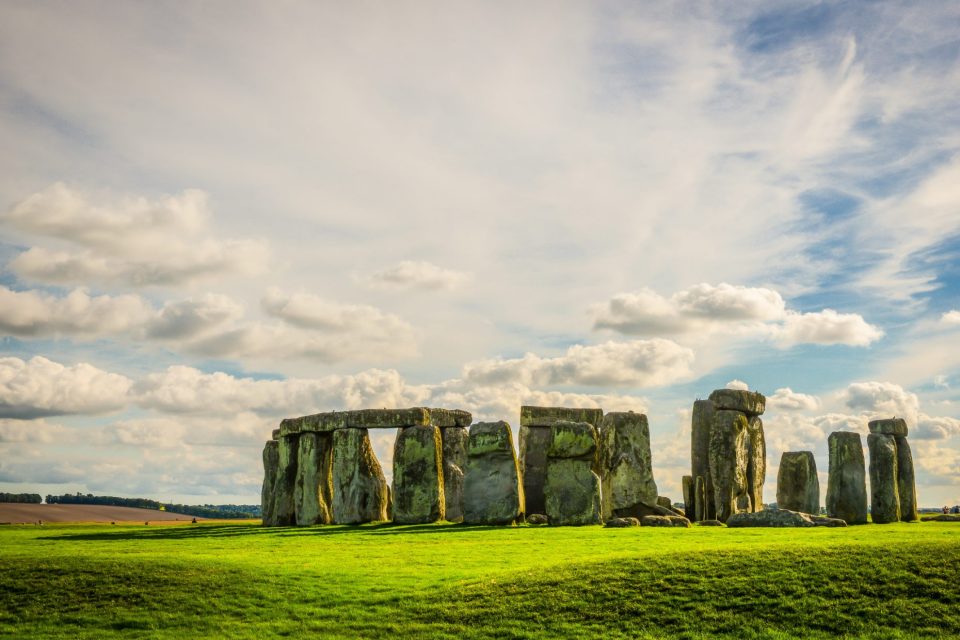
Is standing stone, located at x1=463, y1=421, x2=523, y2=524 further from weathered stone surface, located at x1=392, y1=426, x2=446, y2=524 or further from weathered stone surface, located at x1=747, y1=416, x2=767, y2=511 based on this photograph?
weathered stone surface, located at x1=747, y1=416, x2=767, y2=511

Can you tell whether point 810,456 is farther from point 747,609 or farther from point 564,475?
point 747,609

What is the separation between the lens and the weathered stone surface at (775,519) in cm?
2394

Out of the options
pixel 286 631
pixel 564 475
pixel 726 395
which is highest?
pixel 726 395

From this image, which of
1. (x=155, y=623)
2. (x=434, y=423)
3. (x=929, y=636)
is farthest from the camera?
(x=434, y=423)

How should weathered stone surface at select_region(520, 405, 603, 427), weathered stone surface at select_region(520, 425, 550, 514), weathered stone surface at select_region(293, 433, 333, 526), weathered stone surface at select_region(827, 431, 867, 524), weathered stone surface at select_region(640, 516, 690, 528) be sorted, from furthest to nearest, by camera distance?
1. weathered stone surface at select_region(293, 433, 333, 526)
2. weathered stone surface at select_region(520, 405, 603, 427)
3. weathered stone surface at select_region(520, 425, 550, 514)
4. weathered stone surface at select_region(827, 431, 867, 524)
5. weathered stone surface at select_region(640, 516, 690, 528)

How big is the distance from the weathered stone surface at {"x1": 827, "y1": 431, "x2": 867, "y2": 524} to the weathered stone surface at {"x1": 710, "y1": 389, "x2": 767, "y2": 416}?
2.77 metres

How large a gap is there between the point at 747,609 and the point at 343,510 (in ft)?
64.3

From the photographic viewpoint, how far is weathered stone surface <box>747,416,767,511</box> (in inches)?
1185

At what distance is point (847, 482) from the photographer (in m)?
29.0

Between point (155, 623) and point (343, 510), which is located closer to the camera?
point (155, 623)

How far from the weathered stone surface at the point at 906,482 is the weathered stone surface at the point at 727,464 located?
5.80m

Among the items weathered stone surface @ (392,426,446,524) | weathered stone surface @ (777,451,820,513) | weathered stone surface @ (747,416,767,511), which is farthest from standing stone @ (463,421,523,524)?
weathered stone surface @ (777,451,820,513)

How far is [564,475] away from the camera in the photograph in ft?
87.5

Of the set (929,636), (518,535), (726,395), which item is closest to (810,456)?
(726,395)
